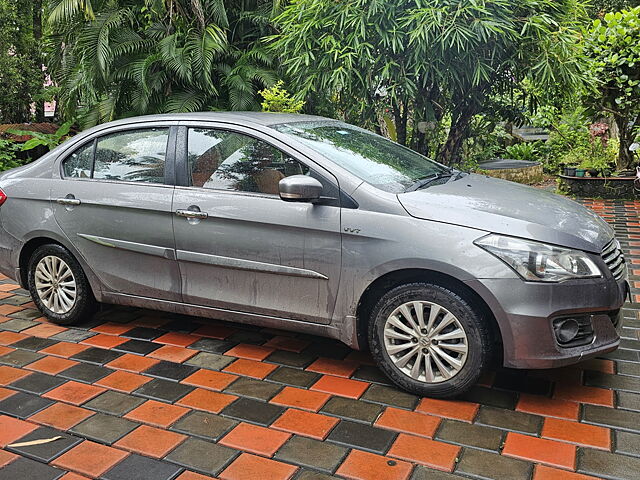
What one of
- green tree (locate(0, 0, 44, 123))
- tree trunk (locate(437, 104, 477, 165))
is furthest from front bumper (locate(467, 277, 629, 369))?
green tree (locate(0, 0, 44, 123))

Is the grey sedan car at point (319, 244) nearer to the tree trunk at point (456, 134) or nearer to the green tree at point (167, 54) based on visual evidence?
the tree trunk at point (456, 134)

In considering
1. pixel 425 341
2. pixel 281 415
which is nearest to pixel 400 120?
pixel 425 341

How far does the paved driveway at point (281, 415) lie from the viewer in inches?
102

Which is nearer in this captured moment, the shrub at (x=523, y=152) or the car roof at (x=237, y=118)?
the car roof at (x=237, y=118)

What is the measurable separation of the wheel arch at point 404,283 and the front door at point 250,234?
172mm

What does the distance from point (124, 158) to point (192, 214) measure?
734 mm

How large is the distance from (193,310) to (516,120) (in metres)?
5.56

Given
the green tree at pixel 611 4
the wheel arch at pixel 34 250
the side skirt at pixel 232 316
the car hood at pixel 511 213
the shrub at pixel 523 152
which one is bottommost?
the side skirt at pixel 232 316

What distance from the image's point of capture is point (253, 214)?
347 centimetres

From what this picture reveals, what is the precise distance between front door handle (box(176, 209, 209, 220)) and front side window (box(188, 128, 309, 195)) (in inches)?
6.5

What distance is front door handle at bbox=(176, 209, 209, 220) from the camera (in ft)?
11.8

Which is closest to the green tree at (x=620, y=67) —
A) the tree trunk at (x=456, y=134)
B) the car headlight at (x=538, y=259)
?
the tree trunk at (x=456, y=134)

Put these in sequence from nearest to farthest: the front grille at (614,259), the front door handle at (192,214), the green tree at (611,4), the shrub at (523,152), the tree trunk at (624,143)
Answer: the front grille at (614,259) → the front door handle at (192,214) → the tree trunk at (624,143) → the shrub at (523,152) → the green tree at (611,4)

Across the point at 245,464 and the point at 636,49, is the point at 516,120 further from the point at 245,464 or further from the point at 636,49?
the point at 245,464
